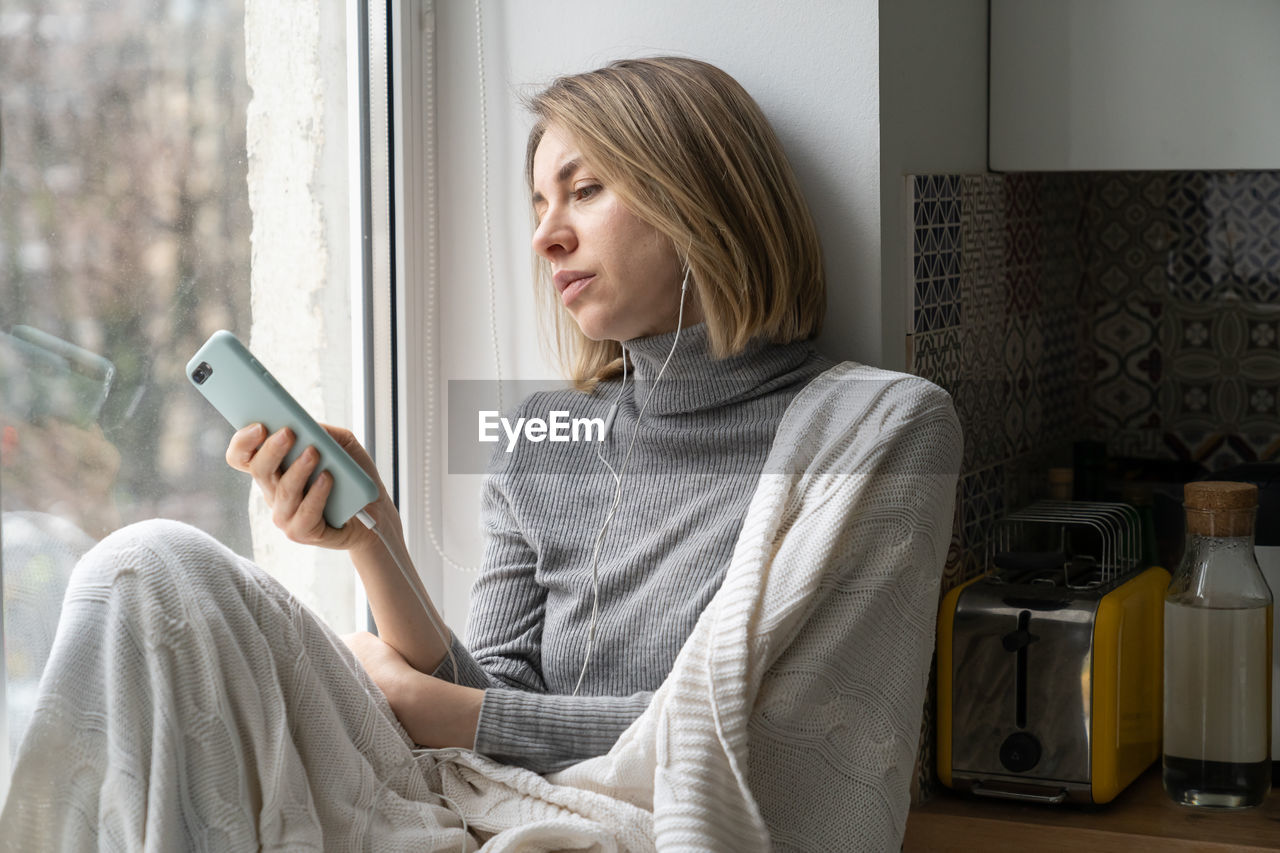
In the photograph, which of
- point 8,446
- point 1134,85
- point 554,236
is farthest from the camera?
point 1134,85

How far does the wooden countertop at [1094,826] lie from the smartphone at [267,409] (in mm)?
650

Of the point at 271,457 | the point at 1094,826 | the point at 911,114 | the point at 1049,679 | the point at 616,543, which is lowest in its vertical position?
the point at 1094,826

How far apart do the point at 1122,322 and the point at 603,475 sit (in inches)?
34.8

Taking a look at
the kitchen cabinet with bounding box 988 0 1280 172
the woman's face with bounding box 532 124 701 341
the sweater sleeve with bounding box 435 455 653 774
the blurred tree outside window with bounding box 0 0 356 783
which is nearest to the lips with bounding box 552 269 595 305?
the woman's face with bounding box 532 124 701 341

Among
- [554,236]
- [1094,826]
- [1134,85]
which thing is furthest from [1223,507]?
[554,236]

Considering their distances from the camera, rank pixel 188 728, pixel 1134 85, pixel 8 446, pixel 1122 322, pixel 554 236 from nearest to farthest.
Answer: pixel 188 728 → pixel 8 446 → pixel 554 236 → pixel 1134 85 → pixel 1122 322

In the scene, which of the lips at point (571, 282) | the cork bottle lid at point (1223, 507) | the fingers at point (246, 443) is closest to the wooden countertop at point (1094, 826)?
the cork bottle lid at point (1223, 507)

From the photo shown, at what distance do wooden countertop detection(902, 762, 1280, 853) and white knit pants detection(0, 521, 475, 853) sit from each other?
53 cm

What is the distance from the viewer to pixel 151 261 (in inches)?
49.2

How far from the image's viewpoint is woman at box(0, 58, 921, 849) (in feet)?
3.67

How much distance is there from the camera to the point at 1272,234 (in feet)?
5.73

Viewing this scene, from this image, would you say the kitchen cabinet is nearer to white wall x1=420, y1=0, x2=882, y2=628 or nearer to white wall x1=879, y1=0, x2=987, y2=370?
white wall x1=879, y1=0, x2=987, y2=370

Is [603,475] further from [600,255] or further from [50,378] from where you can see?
[50,378]

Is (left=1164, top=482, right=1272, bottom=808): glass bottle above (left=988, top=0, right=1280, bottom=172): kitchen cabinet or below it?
below
